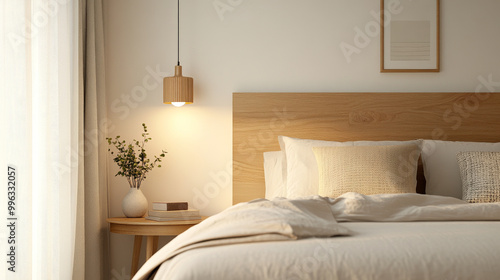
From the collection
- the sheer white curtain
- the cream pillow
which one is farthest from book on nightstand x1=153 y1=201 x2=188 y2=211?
the cream pillow

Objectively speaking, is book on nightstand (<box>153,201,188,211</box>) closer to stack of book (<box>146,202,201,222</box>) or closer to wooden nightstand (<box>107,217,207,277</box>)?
stack of book (<box>146,202,201,222</box>)

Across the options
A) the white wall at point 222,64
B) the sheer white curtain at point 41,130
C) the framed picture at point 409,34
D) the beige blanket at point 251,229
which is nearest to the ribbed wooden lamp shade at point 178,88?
the white wall at point 222,64

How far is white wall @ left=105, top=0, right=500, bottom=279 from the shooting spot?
3793mm

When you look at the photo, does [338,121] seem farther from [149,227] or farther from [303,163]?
[149,227]

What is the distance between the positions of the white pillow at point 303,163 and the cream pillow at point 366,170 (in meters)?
0.10

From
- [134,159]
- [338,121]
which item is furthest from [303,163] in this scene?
[134,159]

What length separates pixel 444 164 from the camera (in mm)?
3342

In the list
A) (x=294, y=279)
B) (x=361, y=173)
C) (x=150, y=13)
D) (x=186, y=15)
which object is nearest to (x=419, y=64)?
(x=361, y=173)

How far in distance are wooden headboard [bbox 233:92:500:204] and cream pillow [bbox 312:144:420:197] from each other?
19.1 inches

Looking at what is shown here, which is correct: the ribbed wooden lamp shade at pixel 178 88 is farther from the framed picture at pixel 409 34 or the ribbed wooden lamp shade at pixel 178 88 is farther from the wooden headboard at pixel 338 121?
the framed picture at pixel 409 34

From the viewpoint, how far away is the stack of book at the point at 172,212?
3398 millimetres

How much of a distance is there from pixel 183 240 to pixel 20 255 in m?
0.91

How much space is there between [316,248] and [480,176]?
5.45ft

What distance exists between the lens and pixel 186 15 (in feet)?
12.5
